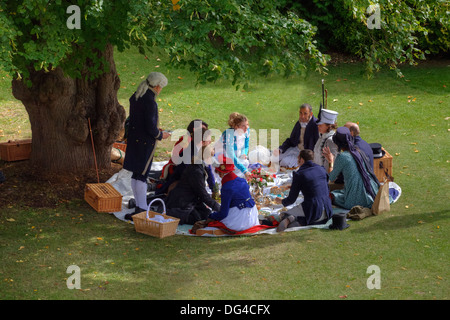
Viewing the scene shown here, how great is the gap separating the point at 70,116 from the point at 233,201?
12.7 feet

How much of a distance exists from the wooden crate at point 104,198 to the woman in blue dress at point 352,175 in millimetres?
3431

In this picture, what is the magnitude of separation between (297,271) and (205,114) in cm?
870

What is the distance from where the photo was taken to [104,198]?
34.6 ft

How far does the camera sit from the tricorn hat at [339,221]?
9727mm

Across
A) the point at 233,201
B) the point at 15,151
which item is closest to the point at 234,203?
the point at 233,201

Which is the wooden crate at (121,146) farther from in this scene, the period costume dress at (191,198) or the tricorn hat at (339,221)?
the tricorn hat at (339,221)

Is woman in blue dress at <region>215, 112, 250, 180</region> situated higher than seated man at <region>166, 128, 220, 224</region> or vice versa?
woman in blue dress at <region>215, 112, 250, 180</region>

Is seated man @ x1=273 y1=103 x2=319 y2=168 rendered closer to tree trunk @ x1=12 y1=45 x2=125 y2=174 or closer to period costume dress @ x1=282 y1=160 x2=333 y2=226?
period costume dress @ x1=282 y1=160 x2=333 y2=226

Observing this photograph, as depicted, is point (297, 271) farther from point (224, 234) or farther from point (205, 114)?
point (205, 114)

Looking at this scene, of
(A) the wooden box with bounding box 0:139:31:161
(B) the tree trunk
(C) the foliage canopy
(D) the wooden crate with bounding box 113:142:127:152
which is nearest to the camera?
(C) the foliage canopy

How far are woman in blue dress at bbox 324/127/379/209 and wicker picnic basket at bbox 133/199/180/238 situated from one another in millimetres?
2732

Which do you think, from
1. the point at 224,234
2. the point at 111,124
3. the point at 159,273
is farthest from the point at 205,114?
the point at 159,273

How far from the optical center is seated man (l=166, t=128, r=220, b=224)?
10.0m

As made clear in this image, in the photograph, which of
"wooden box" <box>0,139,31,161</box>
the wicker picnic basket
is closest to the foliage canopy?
the wicker picnic basket
